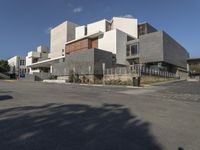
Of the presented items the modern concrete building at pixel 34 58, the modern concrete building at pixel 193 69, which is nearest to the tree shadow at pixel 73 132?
the modern concrete building at pixel 193 69

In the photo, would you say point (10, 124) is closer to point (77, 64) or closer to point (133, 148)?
point (133, 148)

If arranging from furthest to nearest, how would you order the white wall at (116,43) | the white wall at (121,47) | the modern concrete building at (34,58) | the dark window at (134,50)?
the modern concrete building at (34,58), the dark window at (134,50), the white wall at (121,47), the white wall at (116,43)

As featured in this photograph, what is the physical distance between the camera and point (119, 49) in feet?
156

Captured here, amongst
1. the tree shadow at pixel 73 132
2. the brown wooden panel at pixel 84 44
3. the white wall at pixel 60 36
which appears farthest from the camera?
the white wall at pixel 60 36

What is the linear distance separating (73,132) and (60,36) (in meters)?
65.8

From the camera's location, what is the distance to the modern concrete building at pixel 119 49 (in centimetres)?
4219

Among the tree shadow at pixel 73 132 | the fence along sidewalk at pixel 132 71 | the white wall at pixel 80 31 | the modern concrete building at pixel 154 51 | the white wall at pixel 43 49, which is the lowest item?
the tree shadow at pixel 73 132

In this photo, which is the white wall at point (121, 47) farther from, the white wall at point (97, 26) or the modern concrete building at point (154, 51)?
the white wall at point (97, 26)

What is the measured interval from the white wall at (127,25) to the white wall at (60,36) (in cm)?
1761

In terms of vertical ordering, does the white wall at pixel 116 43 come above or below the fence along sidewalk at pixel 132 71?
above

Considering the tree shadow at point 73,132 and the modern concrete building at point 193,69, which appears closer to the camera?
the tree shadow at point 73,132

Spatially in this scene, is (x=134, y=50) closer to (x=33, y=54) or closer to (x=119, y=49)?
(x=119, y=49)

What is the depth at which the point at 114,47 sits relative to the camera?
152 ft

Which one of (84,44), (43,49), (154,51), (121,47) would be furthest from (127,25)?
(43,49)
